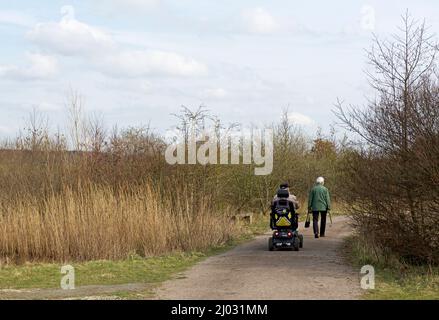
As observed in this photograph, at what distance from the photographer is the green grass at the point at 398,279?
10000 mm

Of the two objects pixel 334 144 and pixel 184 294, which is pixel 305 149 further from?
pixel 184 294

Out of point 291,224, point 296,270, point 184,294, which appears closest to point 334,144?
point 291,224

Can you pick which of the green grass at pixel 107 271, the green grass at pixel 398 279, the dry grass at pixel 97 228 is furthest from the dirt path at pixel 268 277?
the dry grass at pixel 97 228

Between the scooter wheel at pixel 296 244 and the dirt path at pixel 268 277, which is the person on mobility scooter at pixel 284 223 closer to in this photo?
the scooter wheel at pixel 296 244

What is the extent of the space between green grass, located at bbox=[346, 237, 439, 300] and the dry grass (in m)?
4.95

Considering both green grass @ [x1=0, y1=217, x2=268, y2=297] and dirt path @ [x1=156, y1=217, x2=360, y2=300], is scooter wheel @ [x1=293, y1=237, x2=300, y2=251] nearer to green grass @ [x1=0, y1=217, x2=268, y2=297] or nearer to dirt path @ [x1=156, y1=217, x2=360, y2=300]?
dirt path @ [x1=156, y1=217, x2=360, y2=300]

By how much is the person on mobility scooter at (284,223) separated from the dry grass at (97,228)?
264cm

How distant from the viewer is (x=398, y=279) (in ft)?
37.9

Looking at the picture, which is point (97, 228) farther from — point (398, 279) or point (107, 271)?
point (398, 279)

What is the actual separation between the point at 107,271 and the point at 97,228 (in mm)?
3126

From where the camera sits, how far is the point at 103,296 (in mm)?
10172

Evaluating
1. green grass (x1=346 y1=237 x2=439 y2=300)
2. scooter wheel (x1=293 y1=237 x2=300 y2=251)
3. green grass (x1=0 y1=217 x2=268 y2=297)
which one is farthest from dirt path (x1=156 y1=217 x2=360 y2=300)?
green grass (x1=0 y1=217 x2=268 y2=297)

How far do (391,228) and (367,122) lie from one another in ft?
8.20
